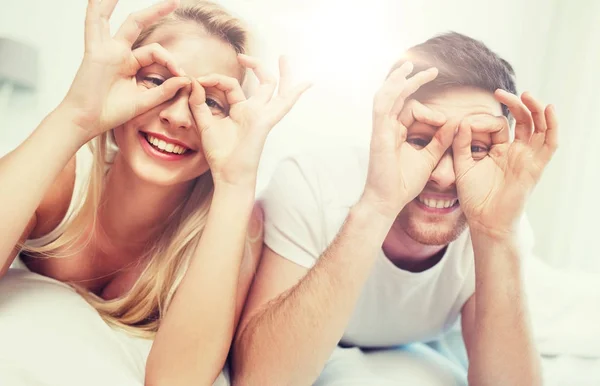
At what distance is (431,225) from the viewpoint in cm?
76

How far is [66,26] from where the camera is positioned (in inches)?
29.8

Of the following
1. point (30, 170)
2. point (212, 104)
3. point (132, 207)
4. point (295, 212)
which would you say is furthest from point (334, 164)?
point (30, 170)

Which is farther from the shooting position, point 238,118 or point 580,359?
point 580,359

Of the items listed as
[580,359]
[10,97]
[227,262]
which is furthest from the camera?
[580,359]

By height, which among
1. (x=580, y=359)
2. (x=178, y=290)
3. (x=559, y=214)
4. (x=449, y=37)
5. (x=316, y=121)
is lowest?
(x=580, y=359)

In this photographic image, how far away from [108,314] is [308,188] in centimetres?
37

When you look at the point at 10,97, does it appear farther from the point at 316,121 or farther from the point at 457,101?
the point at 457,101

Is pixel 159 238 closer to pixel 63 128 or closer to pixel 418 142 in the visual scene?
pixel 63 128

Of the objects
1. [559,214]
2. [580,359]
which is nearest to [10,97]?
[559,214]

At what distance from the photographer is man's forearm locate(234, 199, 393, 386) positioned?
65 centimetres

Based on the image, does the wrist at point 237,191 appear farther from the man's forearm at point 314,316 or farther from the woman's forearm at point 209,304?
the man's forearm at point 314,316

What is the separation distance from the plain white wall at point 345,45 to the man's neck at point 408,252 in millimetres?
164

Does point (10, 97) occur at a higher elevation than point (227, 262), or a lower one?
higher

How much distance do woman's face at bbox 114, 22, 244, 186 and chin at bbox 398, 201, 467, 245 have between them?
1.08 ft
